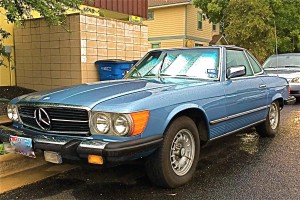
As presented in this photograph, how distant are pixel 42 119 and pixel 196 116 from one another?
1.72 meters

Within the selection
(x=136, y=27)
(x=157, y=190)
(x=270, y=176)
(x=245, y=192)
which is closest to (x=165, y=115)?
(x=157, y=190)

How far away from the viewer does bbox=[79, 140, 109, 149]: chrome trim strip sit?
2.96 m

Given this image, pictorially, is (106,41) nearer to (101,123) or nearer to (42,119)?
(42,119)

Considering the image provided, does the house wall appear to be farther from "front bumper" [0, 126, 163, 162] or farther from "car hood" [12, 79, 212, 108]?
"front bumper" [0, 126, 163, 162]

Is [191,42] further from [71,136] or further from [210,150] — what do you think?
[71,136]

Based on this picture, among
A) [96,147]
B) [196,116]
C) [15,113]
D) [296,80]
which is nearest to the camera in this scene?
[96,147]

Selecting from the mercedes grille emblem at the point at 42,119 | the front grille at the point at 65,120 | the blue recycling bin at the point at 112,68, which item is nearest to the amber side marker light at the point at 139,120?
the front grille at the point at 65,120

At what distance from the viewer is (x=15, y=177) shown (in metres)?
3.99

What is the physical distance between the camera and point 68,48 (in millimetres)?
8273

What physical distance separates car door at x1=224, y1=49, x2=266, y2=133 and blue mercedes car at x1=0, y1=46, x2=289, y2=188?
15 millimetres

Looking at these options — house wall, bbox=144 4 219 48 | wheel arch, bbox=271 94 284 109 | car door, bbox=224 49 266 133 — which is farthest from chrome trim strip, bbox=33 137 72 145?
house wall, bbox=144 4 219 48

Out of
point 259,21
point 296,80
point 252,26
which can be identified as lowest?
point 296,80

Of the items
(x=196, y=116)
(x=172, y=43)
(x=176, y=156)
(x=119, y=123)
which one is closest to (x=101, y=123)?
(x=119, y=123)

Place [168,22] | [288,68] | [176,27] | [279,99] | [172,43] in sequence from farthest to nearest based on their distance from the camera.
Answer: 1. [168,22]
2. [172,43]
3. [176,27]
4. [288,68]
5. [279,99]
